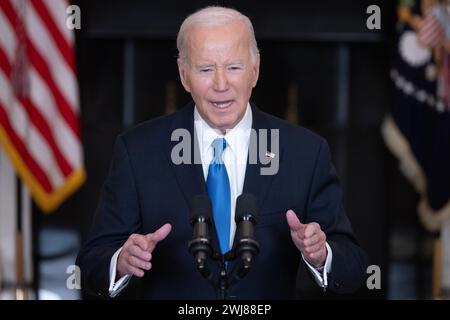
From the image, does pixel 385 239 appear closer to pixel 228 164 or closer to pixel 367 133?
pixel 367 133

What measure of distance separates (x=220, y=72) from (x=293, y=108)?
159 cm

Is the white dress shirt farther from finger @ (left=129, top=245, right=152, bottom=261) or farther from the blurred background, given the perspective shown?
the blurred background

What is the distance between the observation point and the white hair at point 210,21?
199 cm

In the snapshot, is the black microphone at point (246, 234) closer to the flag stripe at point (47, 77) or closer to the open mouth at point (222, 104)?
the open mouth at point (222, 104)

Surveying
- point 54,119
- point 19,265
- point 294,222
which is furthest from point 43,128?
point 294,222

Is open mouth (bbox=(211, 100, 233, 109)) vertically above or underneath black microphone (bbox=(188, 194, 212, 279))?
above

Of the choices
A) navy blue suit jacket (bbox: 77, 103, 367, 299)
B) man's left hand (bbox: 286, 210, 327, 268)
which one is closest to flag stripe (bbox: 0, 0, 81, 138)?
navy blue suit jacket (bbox: 77, 103, 367, 299)

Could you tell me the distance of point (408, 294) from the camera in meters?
3.49

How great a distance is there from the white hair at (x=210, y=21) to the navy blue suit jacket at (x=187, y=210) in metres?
0.17

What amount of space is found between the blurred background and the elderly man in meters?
0.84

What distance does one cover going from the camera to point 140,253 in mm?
1675

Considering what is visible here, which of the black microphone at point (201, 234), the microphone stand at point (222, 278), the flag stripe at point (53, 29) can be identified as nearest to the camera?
the black microphone at point (201, 234)

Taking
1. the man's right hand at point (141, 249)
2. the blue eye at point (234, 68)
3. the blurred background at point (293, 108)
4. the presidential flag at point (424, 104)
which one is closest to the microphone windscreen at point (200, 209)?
the man's right hand at point (141, 249)

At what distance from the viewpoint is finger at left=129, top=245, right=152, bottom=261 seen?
1666 millimetres
